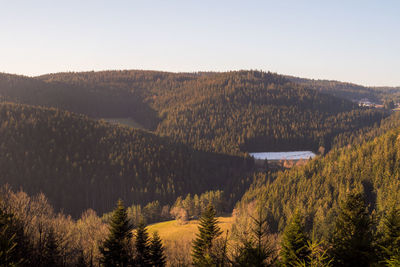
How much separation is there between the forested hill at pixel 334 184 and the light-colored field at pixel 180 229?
2446 cm

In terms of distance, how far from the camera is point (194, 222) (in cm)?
14050

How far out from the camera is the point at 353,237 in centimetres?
3750

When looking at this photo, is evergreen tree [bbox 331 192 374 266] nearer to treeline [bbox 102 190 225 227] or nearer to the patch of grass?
the patch of grass

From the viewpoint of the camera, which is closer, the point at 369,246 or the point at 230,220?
the point at 369,246

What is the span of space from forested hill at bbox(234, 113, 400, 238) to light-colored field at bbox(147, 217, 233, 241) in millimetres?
24461

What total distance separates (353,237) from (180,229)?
99411mm

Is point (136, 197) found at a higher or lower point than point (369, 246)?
lower

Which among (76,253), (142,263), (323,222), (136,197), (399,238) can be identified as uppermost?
(399,238)

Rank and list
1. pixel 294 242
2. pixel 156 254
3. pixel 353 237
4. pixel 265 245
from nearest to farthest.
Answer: pixel 265 245
pixel 353 237
pixel 294 242
pixel 156 254

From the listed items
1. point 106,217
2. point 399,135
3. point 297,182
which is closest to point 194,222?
point 106,217

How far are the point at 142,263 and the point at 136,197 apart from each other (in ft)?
470

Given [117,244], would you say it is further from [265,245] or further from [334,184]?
[334,184]

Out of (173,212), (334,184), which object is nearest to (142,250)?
(173,212)

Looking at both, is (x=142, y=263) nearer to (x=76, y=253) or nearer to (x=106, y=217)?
(x=76, y=253)
